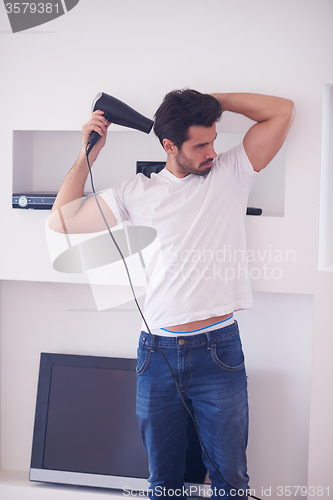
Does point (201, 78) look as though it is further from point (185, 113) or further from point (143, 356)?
point (143, 356)

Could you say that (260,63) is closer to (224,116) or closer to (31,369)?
(224,116)

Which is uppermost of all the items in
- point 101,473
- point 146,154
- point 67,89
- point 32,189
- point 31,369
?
point 67,89

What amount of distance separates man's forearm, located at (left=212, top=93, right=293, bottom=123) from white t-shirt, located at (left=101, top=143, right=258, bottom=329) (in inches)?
4.8

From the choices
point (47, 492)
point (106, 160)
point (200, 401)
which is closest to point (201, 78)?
point (106, 160)

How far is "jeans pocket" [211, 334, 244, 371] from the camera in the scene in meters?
1.44

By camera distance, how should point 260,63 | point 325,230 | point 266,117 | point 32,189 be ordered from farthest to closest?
point 32,189
point 325,230
point 260,63
point 266,117

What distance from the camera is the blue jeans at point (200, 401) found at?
1.43 metres

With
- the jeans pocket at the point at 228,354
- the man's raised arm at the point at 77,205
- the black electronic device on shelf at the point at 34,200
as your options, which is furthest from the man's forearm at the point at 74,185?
the jeans pocket at the point at 228,354

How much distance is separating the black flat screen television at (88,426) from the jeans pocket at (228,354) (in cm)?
57

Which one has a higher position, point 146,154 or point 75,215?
point 146,154

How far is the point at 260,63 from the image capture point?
1.62 metres

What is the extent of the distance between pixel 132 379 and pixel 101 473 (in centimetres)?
40

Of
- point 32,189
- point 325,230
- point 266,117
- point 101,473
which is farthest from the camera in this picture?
point 32,189

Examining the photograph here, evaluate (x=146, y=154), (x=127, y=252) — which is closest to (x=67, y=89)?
(x=146, y=154)
